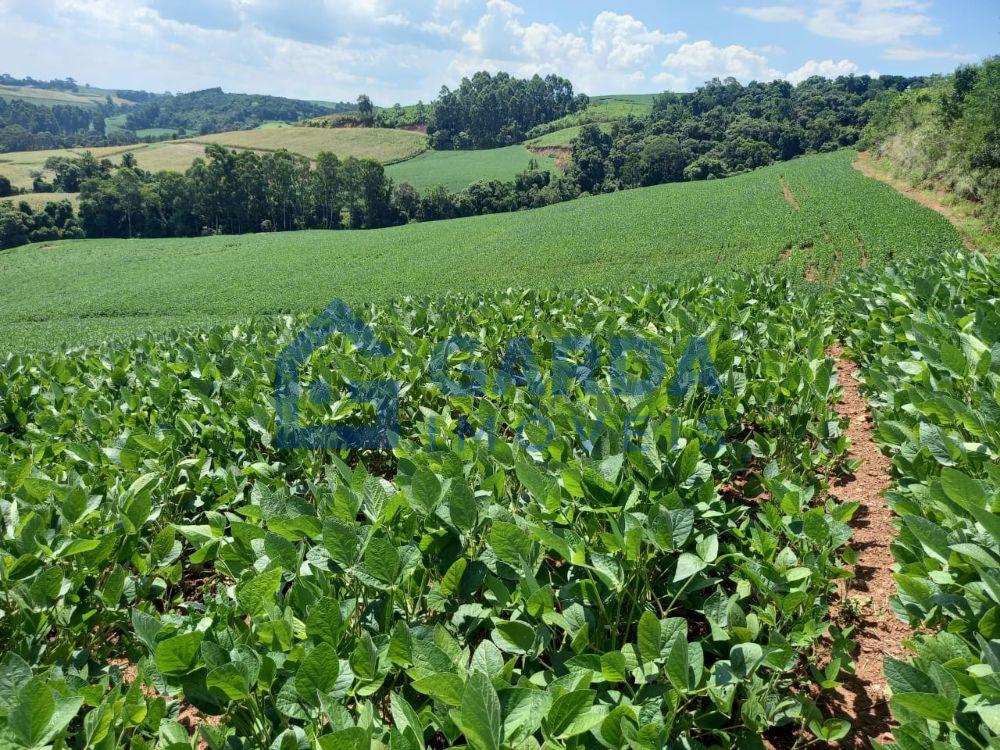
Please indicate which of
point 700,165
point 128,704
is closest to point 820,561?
point 128,704

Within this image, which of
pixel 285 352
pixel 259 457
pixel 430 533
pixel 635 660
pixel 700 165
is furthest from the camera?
pixel 700 165

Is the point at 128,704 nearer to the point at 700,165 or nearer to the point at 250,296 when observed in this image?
the point at 250,296

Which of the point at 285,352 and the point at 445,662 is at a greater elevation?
the point at 445,662

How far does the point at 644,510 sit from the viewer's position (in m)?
2.21

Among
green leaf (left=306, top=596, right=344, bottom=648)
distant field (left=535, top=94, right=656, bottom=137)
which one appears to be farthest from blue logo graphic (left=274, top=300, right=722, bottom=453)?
distant field (left=535, top=94, right=656, bottom=137)

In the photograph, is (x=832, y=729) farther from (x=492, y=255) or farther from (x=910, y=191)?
(x=910, y=191)

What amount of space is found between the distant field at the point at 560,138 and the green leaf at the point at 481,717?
111m

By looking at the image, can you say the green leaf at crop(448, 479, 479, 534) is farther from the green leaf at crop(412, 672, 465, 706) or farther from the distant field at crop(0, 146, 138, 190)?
the distant field at crop(0, 146, 138, 190)

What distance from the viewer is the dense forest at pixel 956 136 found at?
115 ft

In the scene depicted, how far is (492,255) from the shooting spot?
44438mm

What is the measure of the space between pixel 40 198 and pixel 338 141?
1922 inches

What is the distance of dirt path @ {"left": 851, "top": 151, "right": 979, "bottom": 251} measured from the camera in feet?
111

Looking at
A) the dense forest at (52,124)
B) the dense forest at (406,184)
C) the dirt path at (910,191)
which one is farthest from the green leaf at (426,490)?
the dense forest at (52,124)

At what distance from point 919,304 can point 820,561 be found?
5.26m
